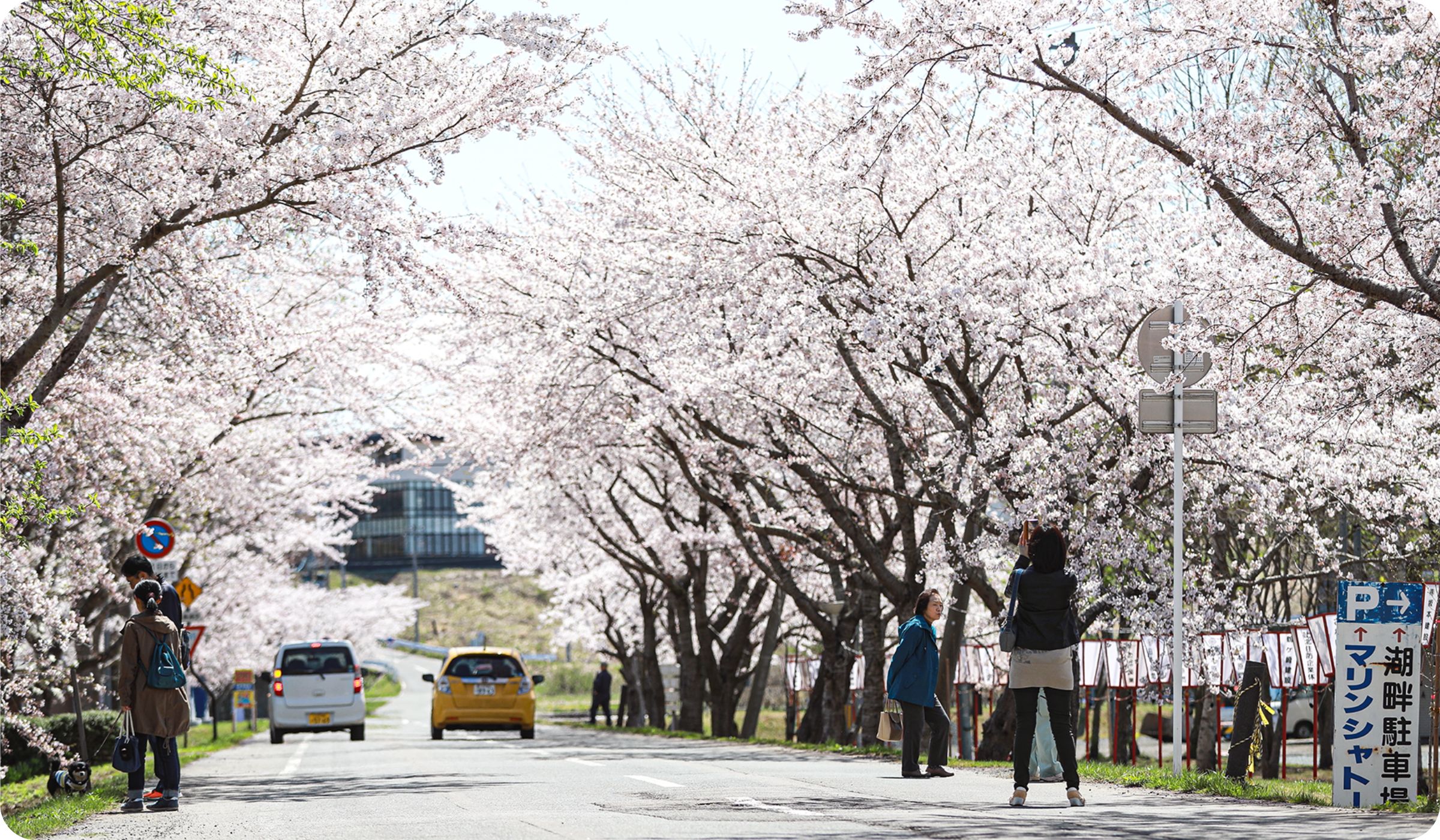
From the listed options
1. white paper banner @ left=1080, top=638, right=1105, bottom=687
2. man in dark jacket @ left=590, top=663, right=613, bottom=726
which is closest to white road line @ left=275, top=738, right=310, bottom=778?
white paper banner @ left=1080, top=638, right=1105, bottom=687

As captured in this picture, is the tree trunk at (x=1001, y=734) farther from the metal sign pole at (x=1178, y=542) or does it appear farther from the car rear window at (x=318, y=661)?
the car rear window at (x=318, y=661)

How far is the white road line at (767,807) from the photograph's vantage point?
401 inches

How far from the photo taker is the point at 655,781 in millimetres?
13609

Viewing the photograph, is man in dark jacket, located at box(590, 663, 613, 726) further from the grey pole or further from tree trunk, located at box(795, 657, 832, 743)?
the grey pole

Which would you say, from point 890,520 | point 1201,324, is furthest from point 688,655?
point 1201,324

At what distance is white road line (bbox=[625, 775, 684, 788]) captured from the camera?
1299 centimetres

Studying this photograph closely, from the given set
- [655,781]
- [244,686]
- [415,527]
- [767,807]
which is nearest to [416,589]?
[415,527]

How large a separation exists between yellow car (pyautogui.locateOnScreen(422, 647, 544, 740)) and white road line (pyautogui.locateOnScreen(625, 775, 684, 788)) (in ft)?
41.1

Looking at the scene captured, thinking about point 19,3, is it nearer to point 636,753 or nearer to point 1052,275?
point 1052,275

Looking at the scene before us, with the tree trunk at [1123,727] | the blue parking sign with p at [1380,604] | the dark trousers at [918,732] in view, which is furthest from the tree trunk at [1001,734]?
the blue parking sign with p at [1380,604]

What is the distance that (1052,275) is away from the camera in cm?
1703

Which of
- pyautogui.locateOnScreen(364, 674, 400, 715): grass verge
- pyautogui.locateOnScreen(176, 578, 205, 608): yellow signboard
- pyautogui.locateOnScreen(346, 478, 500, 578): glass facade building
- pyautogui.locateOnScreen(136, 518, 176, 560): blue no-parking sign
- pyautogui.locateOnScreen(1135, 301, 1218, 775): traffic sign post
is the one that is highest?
pyautogui.locateOnScreen(346, 478, 500, 578): glass facade building

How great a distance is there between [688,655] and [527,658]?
55017mm

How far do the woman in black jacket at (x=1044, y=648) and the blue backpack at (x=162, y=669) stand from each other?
6.29 meters
